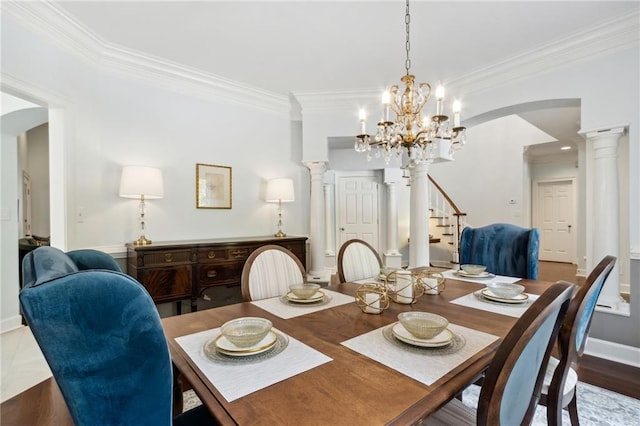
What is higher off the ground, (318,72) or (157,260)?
(318,72)

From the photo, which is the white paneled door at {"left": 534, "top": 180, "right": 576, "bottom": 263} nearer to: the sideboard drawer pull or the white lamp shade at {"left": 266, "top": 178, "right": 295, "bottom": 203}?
the white lamp shade at {"left": 266, "top": 178, "right": 295, "bottom": 203}

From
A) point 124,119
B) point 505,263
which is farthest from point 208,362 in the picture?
point 124,119

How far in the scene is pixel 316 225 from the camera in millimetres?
4039

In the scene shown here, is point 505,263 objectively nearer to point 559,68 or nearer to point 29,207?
point 559,68

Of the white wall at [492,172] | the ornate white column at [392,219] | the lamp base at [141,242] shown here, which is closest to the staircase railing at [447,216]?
the white wall at [492,172]

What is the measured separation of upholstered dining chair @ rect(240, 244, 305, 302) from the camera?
173 centimetres

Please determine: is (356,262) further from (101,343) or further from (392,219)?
(392,219)

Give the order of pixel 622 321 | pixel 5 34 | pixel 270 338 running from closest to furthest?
pixel 270 338
pixel 5 34
pixel 622 321

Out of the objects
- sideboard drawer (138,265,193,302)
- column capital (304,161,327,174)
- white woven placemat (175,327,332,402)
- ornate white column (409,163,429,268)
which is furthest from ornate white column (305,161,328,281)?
white woven placemat (175,327,332,402)

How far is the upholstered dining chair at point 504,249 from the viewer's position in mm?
2336

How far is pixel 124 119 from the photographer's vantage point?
9.75ft

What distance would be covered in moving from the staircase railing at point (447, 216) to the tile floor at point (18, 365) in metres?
5.86

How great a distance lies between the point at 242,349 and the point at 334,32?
254 centimetres

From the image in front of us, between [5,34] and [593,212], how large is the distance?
4.71 metres
